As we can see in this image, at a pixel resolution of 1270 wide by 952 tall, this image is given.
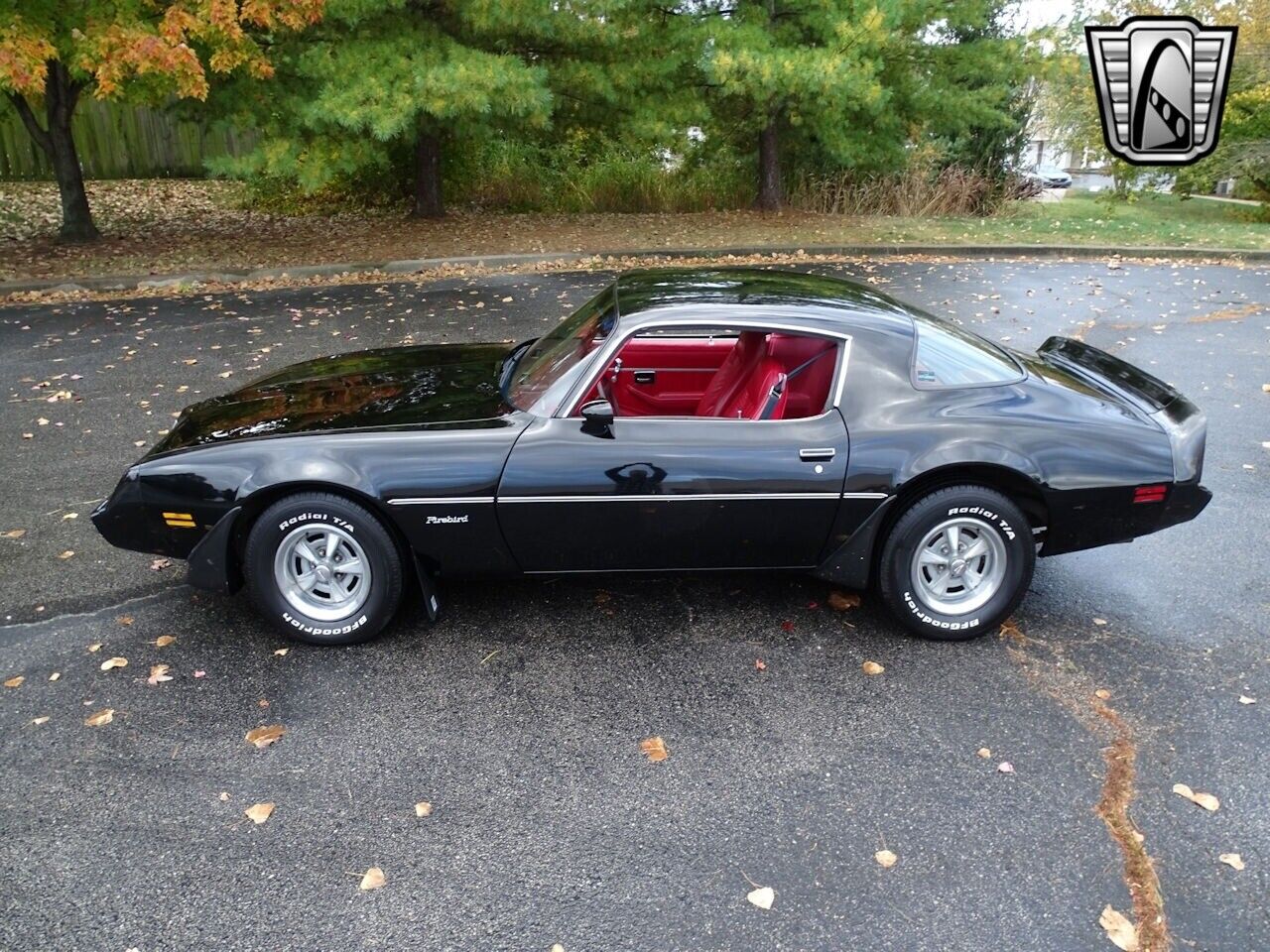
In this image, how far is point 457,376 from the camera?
454 cm

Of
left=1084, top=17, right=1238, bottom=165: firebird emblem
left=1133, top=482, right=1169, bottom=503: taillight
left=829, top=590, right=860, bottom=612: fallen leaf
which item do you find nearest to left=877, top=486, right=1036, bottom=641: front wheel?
left=829, top=590, right=860, bottom=612: fallen leaf

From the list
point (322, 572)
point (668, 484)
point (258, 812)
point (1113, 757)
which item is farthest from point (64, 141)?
point (1113, 757)

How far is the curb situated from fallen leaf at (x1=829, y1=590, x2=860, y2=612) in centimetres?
951

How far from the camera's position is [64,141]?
1303 cm

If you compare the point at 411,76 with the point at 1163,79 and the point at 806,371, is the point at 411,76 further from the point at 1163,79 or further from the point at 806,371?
the point at 806,371

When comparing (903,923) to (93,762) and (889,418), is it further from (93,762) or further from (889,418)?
(93,762)

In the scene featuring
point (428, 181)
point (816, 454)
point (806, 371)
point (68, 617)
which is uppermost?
point (428, 181)

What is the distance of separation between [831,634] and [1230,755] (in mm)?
1468

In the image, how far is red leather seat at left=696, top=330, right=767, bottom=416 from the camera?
14.0 ft

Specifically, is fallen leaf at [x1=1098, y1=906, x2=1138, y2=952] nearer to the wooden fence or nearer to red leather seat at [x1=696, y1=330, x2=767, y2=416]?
red leather seat at [x1=696, y1=330, x2=767, y2=416]

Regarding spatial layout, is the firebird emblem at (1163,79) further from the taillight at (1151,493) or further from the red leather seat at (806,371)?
the red leather seat at (806,371)

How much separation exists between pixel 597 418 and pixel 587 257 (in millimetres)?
10001

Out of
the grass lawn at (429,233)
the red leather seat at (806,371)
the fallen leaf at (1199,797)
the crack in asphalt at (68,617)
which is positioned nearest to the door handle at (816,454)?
the red leather seat at (806,371)

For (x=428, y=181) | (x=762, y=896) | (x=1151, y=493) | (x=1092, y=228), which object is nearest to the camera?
(x=762, y=896)
